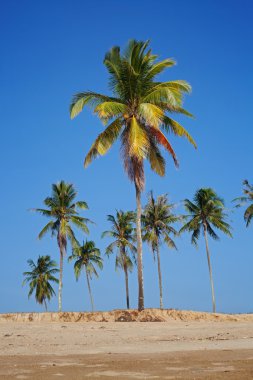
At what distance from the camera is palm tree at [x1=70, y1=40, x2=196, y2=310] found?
2280cm

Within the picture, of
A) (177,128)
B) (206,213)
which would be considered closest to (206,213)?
(206,213)

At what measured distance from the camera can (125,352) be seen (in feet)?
30.2

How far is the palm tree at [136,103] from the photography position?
22797 millimetres

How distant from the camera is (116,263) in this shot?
47594mm

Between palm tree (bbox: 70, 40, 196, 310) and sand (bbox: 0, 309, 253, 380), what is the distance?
985 centimetres

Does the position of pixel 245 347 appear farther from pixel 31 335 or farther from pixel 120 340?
pixel 31 335

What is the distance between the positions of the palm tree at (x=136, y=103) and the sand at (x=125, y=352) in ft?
32.3

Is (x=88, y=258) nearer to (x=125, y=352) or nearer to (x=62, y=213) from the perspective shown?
(x=62, y=213)

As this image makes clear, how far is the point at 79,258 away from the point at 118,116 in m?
33.1

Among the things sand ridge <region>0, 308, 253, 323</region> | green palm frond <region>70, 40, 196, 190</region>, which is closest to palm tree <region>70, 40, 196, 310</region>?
green palm frond <region>70, 40, 196, 190</region>

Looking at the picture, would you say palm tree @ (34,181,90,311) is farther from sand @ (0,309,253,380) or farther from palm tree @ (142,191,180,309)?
sand @ (0,309,253,380)

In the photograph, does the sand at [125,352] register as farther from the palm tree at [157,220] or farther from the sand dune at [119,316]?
the palm tree at [157,220]

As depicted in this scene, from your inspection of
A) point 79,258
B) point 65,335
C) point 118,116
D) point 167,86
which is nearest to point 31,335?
point 65,335

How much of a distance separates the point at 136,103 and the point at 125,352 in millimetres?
16889
